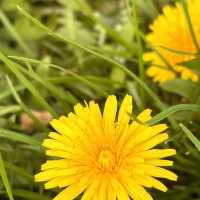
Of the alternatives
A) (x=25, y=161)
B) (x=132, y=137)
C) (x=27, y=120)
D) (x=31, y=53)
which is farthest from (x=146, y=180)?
(x=31, y=53)

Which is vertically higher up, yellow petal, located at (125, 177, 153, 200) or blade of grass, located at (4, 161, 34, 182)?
blade of grass, located at (4, 161, 34, 182)

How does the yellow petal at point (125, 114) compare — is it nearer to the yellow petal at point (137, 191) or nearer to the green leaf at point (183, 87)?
the yellow petal at point (137, 191)

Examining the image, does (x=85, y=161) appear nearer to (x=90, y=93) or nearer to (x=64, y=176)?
(x=64, y=176)

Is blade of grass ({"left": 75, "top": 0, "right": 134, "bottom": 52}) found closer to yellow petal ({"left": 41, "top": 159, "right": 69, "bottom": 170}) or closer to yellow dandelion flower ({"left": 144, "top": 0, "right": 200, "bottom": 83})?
yellow dandelion flower ({"left": 144, "top": 0, "right": 200, "bottom": 83})

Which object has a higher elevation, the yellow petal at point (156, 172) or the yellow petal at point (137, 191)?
the yellow petal at point (156, 172)

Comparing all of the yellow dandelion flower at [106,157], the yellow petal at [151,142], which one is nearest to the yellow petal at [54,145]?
the yellow dandelion flower at [106,157]

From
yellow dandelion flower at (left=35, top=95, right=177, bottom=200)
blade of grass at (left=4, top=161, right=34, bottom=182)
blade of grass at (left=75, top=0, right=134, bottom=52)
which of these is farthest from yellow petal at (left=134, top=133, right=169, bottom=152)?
blade of grass at (left=75, top=0, right=134, bottom=52)

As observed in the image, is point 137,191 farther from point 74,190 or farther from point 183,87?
point 183,87
